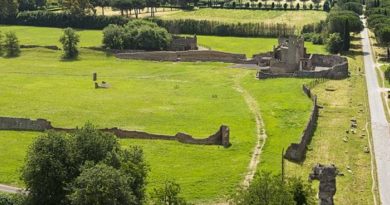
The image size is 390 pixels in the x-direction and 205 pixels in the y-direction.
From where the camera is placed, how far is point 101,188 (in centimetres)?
4256

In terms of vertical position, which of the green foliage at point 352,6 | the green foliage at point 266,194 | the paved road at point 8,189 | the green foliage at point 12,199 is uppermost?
the green foliage at point 352,6

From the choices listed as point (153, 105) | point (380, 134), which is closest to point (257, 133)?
point (380, 134)

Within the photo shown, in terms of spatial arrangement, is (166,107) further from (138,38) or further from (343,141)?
(138,38)

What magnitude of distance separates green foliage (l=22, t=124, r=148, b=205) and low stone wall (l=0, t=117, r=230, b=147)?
18207mm

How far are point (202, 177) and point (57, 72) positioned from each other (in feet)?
222

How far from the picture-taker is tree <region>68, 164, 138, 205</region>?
42.6m

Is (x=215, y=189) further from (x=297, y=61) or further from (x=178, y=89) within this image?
(x=297, y=61)

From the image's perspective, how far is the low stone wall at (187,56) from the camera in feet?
425

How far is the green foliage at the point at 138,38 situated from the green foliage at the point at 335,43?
123ft

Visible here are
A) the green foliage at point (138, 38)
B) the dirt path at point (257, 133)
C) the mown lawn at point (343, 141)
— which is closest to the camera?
the mown lawn at point (343, 141)

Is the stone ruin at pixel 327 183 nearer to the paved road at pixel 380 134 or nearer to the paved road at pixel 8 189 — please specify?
the paved road at pixel 380 134

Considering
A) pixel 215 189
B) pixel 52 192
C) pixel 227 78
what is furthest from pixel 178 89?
pixel 52 192

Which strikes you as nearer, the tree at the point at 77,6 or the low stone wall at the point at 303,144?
the low stone wall at the point at 303,144

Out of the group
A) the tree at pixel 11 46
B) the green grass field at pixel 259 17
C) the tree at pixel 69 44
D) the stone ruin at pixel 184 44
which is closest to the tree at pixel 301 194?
the tree at pixel 69 44
